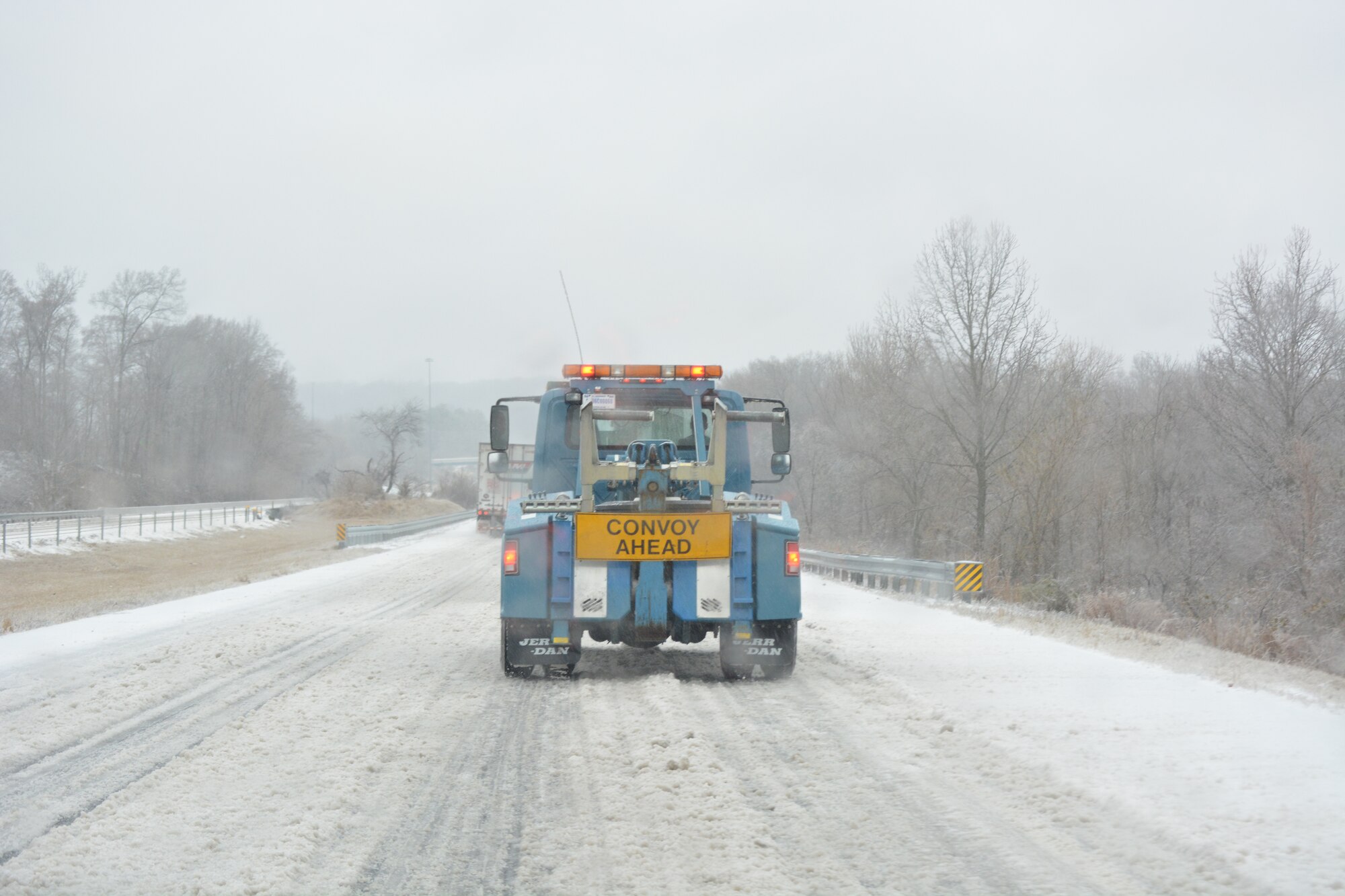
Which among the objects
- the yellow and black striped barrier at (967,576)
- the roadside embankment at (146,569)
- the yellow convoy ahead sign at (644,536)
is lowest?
the roadside embankment at (146,569)

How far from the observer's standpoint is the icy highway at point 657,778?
4340 millimetres

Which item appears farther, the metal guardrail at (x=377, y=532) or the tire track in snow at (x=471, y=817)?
the metal guardrail at (x=377, y=532)

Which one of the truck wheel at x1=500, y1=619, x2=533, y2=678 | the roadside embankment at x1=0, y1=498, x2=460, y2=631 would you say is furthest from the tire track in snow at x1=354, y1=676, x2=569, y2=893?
the roadside embankment at x1=0, y1=498, x2=460, y2=631

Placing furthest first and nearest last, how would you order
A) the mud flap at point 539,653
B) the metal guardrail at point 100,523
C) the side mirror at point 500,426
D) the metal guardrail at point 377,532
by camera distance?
the metal guardrail at point 377,532, the metal guardrail at point 100,523, the side mirror at point 500,426, the mud flap at point 539,653

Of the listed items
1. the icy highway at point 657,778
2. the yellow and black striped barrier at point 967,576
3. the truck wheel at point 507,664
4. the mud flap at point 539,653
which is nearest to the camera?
the icy highway at point 657,778

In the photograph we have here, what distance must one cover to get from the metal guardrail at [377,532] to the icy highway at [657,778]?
86.1 feet

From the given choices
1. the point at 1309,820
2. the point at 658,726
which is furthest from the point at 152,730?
the point at 1309,820

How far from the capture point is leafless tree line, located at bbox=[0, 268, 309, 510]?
54.8 metres

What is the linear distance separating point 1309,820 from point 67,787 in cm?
648

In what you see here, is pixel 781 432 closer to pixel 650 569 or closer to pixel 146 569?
pixel 650 569

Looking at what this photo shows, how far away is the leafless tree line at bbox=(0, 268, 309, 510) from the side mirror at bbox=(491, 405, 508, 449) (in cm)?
4713

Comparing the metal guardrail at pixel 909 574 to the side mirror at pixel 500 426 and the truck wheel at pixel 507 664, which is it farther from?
the truck wheel at pixel 507 664

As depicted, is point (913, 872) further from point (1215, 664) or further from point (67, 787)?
point (1215, 664)

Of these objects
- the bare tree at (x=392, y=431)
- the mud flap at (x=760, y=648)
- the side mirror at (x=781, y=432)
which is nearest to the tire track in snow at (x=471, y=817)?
the mud flap at (x=760, y=648)
